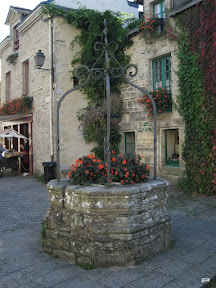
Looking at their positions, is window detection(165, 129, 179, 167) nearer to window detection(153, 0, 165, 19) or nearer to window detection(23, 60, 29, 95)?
window detection(153, 0, 165, 19)

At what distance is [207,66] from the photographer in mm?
7488

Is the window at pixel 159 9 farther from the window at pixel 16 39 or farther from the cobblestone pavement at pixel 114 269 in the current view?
the window at pixel 16 39

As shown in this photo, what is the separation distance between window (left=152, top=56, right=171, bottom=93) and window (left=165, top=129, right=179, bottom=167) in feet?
4.40

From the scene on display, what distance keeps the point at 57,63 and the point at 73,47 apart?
93cm

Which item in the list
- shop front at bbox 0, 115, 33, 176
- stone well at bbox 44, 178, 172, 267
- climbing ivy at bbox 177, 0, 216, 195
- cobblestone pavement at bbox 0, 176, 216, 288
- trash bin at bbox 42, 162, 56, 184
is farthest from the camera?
shop front at bbox 0, 115, 33, 176

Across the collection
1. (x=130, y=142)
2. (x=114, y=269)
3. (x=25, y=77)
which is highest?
(x=25, y=77)

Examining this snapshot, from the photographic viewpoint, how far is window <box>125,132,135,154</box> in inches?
411

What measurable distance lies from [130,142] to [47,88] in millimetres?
3677

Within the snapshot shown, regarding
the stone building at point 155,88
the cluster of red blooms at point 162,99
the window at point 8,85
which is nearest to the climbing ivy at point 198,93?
the stone building at point 155,88

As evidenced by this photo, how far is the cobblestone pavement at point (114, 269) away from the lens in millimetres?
2998

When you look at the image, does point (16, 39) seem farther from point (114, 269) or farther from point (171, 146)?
point (114, 269)

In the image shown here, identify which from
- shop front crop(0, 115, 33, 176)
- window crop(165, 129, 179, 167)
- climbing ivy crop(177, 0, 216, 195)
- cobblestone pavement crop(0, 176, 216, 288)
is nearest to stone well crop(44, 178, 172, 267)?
cobblestone pavement crop(0, 176, 216, 288)

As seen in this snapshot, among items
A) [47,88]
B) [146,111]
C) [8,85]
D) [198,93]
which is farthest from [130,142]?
[8,85]

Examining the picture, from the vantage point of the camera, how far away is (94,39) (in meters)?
10.5
